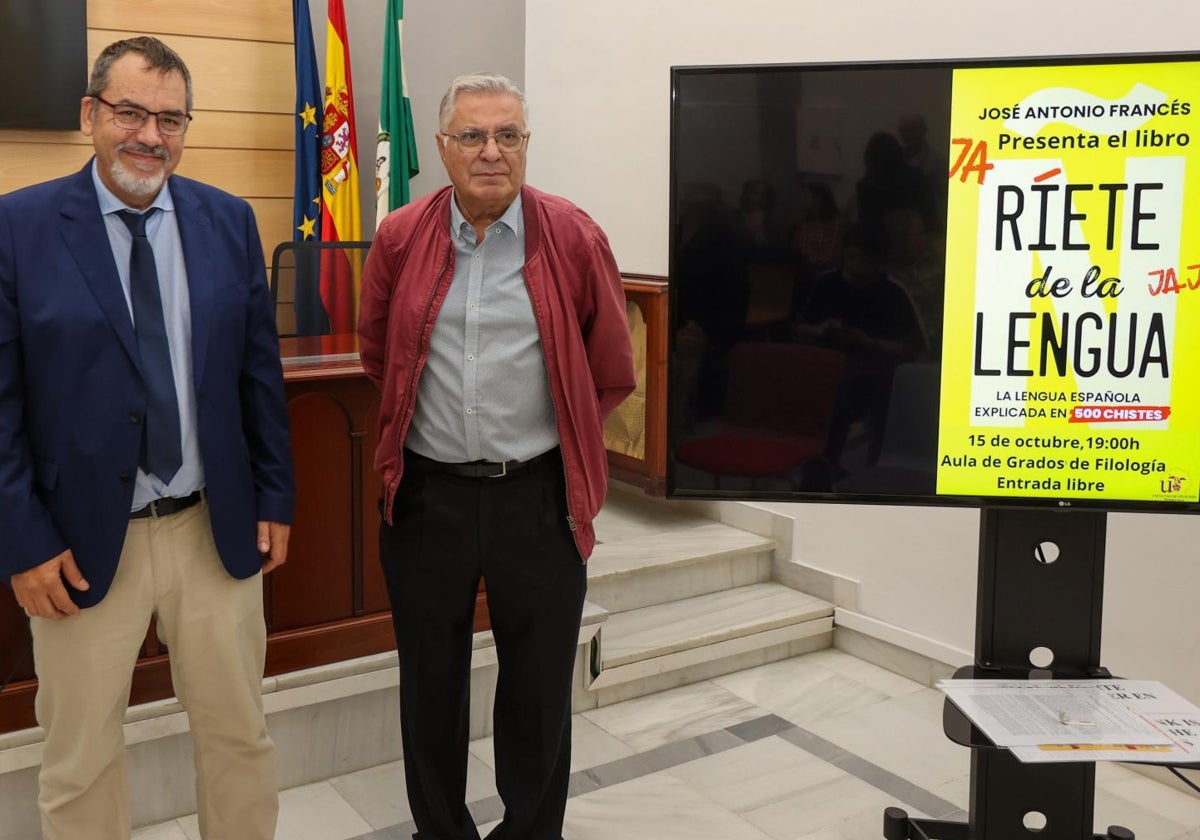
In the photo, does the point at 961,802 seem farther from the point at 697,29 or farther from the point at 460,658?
the point at 697,29

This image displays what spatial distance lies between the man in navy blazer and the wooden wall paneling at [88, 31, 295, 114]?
305 cm

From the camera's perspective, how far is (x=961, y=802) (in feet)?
9.50

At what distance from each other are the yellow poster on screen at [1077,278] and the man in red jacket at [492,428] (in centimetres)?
76

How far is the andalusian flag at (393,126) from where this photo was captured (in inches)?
195

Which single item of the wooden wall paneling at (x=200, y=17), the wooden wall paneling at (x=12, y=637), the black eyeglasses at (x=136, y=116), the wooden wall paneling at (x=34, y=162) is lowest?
the wooden wall paneling at (x=12, y=637)

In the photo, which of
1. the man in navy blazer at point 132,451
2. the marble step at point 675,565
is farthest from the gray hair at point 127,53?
the marble step at point 675,565

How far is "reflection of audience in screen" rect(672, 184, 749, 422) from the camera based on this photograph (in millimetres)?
→ 1782

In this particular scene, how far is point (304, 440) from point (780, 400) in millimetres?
1407

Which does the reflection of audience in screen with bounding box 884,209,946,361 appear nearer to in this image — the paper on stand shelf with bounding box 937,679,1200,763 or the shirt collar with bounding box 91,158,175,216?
the paper on stand shelf with bounding box 937,679,1200,763

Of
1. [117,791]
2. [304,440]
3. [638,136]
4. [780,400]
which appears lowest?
[117,791]

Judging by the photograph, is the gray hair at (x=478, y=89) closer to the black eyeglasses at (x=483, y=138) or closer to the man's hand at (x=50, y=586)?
the black eyeglasses at (x=483, y=138)

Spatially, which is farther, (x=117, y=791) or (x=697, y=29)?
(x=697, y=29)

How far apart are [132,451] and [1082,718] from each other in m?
1.50

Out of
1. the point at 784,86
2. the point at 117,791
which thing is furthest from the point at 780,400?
the point at 117,791
